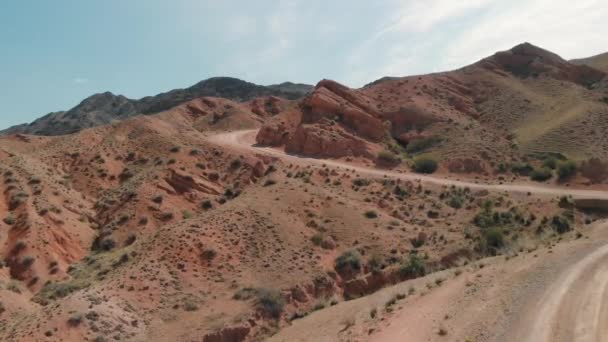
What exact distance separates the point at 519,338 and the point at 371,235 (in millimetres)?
21001

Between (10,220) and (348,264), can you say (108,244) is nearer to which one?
(10,220)

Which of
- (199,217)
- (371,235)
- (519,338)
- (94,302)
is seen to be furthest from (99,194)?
(519,338)

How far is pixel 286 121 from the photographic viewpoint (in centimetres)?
5616

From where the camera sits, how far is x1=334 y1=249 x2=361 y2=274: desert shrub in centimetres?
2943

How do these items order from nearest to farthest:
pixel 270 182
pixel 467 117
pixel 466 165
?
pixel 270 182 → pixel 466 165 → pixel 467 117

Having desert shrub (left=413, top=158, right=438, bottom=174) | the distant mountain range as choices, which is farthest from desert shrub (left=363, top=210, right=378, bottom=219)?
the distant mountain range

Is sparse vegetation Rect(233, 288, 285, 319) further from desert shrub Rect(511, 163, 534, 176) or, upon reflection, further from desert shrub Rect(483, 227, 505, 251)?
desert shrub Rect(511, 163, 534, 176)

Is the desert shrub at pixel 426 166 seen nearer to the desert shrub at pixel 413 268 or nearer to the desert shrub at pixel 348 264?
the desert shrub at pixel 348 264

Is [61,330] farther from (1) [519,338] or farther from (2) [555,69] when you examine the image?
(2) [555,69]

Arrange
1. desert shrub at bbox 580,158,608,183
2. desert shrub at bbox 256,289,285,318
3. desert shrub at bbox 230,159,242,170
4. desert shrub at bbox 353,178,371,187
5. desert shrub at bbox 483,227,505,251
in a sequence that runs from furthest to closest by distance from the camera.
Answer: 1. desert shrub at bbox 230,159,242,170
2. desert shrub at bbox 353,178,371,187
3. desert shrub at bbox 580,158,608,183
4. desert shrub at bbox 483,227,505,251
5. desert shrub at bbox 256,289,285,318

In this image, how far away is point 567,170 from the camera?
41.8 metres

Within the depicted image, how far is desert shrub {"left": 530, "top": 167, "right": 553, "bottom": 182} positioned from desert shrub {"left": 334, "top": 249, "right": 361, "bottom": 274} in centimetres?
2121

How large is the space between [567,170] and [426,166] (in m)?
11.3

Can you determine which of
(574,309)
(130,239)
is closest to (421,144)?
(130,239)
